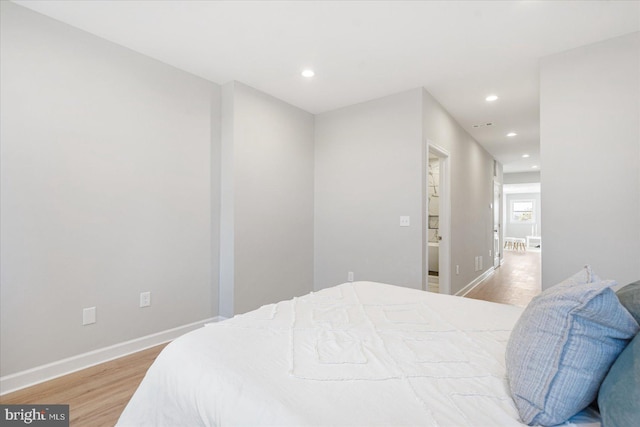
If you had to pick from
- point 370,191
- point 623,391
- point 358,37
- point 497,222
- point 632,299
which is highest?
point 358,37

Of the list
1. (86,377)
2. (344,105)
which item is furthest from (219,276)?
(344,105)

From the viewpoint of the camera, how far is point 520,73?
2.99 meters

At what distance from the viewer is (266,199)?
3467 millimetres

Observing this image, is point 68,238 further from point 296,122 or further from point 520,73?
point 520,73

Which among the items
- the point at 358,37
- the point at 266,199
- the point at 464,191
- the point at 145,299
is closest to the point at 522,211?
the point at 464,191

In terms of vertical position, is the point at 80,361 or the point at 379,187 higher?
the point at 379,187

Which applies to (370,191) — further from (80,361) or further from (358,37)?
(80,361)

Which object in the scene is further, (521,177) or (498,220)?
(521,177)

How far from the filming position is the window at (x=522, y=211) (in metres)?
12.6

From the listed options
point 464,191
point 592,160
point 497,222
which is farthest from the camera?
point 497,222

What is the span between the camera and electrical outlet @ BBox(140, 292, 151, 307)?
2623mm

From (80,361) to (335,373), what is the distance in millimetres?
2311

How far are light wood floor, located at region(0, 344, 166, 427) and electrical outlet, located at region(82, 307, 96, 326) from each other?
343 millimetres

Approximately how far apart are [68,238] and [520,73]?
419cm
